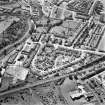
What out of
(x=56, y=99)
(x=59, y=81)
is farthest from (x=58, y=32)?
(x=56, y=99)

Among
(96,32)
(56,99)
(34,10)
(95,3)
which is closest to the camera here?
(56,99)

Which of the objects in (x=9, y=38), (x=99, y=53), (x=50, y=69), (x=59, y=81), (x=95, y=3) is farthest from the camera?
(x=95, y=3)

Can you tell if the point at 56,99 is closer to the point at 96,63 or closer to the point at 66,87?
the point at 66,87

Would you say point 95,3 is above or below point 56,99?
above

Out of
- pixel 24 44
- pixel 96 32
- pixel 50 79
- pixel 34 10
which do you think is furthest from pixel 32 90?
pixel 34 10

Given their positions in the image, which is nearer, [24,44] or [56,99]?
[56,99]

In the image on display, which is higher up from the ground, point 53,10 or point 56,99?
point 53,10

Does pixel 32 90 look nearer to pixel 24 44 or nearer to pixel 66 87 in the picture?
pixel 66 87

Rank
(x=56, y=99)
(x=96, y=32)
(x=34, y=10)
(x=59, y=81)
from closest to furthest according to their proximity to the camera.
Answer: (x=56, y=99), (x=59, y=81), (x=96, y=32), (x=34, y=10)

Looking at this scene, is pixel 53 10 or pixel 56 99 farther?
pixel 53 10
